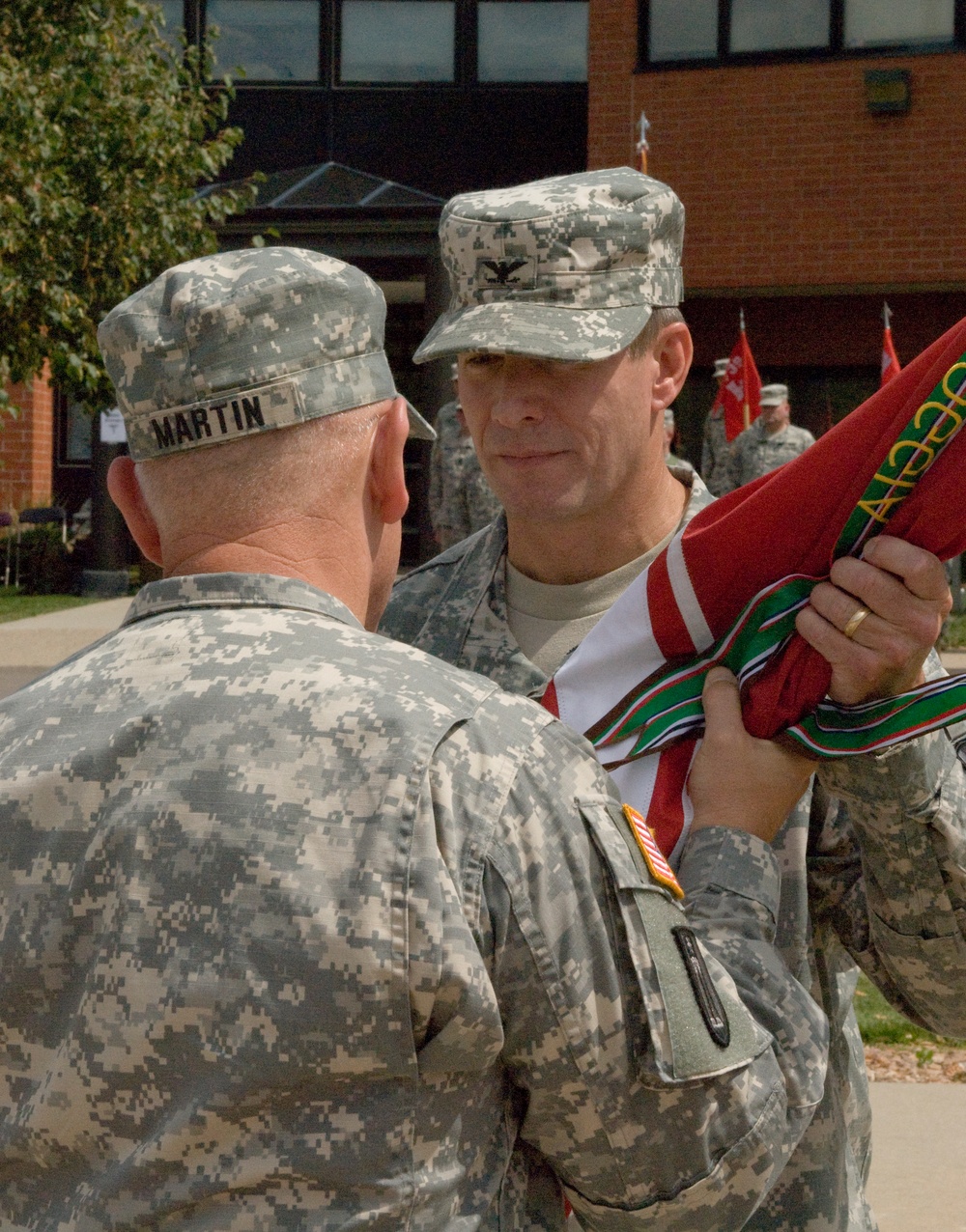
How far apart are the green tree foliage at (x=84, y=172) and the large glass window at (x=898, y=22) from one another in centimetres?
722

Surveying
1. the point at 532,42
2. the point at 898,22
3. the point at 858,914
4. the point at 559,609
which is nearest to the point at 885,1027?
the point at 559,609

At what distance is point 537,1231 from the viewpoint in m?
1.76

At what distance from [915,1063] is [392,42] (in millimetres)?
17382

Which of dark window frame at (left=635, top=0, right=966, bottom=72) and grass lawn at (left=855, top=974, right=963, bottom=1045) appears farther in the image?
dark window frame at (left=635, top=0, right=966, bottom=72)

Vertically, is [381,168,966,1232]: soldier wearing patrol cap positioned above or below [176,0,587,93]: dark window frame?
below

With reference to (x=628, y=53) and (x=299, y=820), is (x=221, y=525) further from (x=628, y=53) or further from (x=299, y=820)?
(x=628, y=53)

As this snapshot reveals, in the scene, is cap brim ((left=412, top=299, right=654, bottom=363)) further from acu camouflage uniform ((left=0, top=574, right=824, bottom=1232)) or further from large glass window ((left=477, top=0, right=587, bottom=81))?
large glass window ((left=477, top=0, right=587, bottom=81))

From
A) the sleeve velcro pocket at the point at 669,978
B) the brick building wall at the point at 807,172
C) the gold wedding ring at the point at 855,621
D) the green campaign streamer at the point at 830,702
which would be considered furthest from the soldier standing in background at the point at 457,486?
the sleeve velcro pocket at the point at 669,978

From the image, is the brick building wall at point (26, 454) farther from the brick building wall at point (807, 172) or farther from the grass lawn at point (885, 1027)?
the grass lawn at point (885, 1027)

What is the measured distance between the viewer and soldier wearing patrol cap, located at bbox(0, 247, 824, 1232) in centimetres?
158

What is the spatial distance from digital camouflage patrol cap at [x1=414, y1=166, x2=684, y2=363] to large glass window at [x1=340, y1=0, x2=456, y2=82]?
724 inches

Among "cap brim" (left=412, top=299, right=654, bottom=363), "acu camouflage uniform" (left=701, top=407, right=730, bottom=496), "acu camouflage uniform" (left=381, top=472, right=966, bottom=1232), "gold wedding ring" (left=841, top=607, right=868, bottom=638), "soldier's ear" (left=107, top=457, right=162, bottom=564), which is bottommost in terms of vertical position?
"acu camouflage uniform" (left=701, top=407, right=730, bottom=496)

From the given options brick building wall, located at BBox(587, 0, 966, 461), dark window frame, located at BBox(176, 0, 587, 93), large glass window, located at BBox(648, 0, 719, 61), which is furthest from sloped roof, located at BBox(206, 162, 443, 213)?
large glass window, located at BBox(648, 0, 719, 61)

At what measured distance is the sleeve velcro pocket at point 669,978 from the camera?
1611 millimetres
